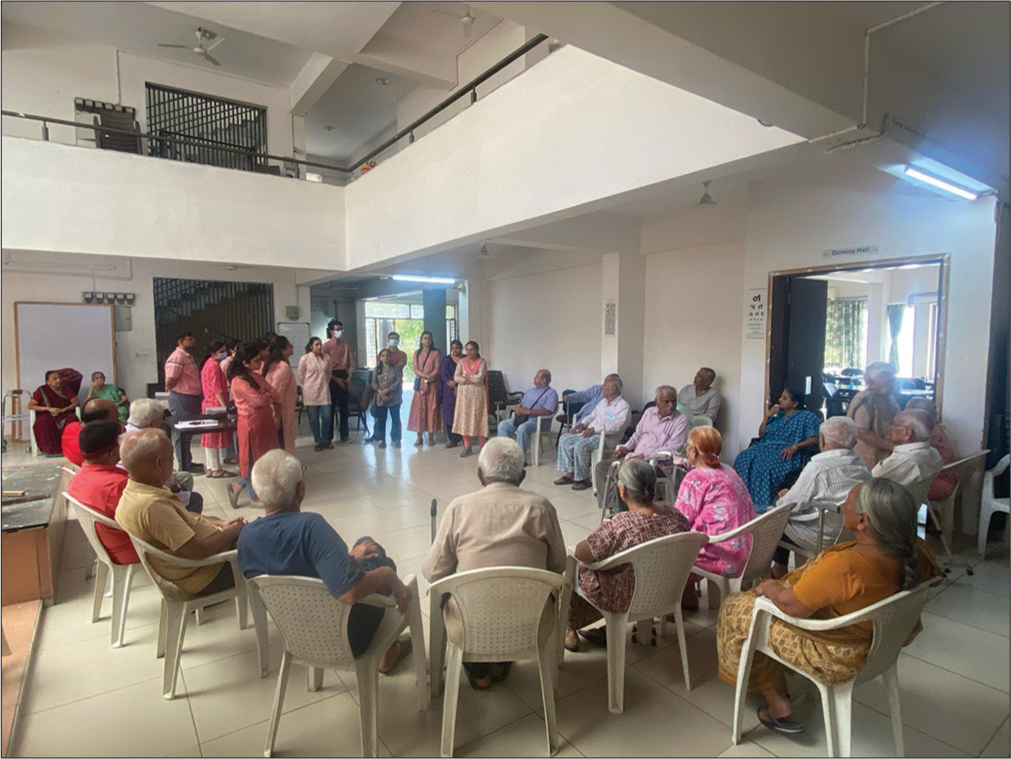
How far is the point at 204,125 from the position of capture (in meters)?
7.96

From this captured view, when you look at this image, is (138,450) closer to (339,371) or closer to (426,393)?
(426,393)

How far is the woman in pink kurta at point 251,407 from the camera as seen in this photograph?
4.35m

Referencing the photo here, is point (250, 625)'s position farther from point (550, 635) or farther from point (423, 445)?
point (423, 445)

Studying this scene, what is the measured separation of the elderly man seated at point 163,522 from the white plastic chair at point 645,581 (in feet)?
5.24

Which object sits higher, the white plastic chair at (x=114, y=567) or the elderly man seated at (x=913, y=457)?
the elderly man seated at (x=913, y=457)

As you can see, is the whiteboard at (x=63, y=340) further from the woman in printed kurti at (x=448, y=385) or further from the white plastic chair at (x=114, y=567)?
the white plastic chair at (x=114, y=567)

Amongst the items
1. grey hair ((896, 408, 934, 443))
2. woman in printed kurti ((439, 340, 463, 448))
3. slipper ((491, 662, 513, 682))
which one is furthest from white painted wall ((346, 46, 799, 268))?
slipper ((491, 662, 513, 682))

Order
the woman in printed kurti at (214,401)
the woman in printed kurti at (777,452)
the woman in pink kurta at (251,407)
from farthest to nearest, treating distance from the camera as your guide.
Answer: the woman in printed kurti at (214,401) < the woman in pink kurta at (251,407) < the woman in printed kurti at (777,452)

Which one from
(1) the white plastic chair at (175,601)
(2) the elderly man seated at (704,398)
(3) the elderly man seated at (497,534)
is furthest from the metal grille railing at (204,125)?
(3) the elderly man seated at (497,534)

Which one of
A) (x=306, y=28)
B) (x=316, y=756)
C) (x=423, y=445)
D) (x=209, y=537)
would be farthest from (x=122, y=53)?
(x=316, y=756)

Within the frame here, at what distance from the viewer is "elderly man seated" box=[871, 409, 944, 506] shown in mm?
3104

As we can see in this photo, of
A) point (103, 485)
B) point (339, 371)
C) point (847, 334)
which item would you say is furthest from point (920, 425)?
point (339, 371)

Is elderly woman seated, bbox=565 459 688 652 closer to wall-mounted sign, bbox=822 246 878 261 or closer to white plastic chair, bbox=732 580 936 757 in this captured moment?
white plastic chair, bbox=732 580 936 757

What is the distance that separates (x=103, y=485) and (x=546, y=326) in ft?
21.7
